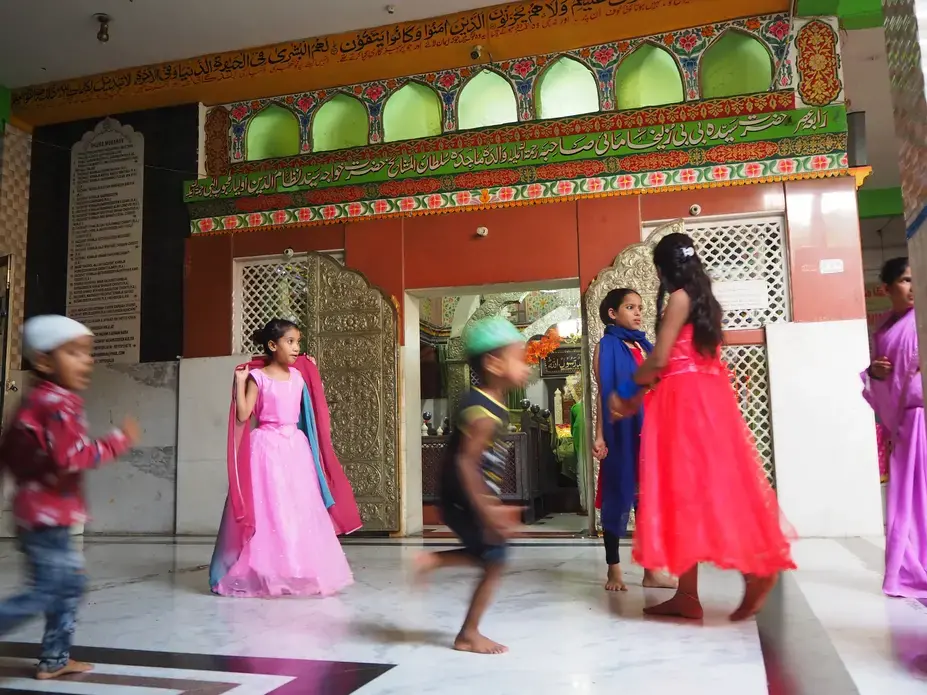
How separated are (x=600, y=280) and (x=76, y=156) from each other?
16.3 feet

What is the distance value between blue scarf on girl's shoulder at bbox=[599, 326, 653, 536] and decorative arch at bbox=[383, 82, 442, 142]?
352cm

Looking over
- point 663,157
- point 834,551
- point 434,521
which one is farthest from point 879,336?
point 434,521

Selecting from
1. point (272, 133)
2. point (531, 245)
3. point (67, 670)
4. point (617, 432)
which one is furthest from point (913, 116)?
point (272, 133)

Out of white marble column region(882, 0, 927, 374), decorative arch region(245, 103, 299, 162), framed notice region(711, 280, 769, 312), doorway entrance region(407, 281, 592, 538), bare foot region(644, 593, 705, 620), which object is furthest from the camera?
doorway entrance region(407, 281, 592, 538)

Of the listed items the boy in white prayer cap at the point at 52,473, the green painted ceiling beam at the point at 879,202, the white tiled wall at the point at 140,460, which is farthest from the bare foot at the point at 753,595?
the green painted ceiling beam at the point at 879,202

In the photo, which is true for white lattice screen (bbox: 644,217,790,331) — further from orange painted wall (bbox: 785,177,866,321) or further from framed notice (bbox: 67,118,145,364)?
framed notice (bbox: 67,118,145,364)

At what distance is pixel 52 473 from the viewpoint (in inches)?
81.8

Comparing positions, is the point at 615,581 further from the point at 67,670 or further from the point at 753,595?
the point at 67,670

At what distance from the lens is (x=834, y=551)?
448 centimetres

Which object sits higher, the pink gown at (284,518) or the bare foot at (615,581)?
the pink gown at (284,518)

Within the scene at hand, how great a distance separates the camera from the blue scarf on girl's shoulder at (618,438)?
341 cm

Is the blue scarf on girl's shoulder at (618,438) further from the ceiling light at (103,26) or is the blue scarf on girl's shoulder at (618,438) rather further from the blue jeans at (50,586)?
the ceiling light at (103,26)

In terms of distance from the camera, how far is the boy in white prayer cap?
6.73 feet

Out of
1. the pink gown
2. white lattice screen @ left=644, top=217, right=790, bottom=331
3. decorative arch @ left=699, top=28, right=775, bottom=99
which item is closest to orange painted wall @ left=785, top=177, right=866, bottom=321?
white lattice screen @ left=644, top=217, right=790, bottom=331
